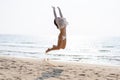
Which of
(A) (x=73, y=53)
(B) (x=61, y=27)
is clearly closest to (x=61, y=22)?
(B) (x=61, y=27)

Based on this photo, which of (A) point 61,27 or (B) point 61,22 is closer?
(B) point 61,22

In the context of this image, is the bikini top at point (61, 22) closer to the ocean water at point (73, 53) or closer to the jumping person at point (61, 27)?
the jumping person at point (61, 27)

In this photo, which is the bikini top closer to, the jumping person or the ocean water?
the jumping person

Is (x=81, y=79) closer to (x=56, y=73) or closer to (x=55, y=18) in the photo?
(x=56, y=73)

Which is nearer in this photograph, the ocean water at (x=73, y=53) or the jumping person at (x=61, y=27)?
the jumping person at (x=61, y=27)

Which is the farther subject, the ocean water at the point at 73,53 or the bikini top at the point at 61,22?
the ocean water at the point at 73,53

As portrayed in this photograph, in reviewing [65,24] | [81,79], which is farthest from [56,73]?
[65,24]

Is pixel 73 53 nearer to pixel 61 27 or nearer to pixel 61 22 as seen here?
pixel 61 27

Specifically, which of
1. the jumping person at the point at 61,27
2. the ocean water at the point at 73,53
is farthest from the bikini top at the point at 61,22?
the ocean water at the point at 73,53

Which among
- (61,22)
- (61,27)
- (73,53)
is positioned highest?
(61,22)

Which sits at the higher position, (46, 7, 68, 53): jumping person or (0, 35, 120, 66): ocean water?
(46, 7, 68, 53): jumping person

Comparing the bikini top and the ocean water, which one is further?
the ocean water

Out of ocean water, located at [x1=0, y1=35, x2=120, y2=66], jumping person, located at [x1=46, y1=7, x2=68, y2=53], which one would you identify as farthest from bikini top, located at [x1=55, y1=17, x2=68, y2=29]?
ocean water, located at [x1=0, y1=35, x2=120, y2=66]

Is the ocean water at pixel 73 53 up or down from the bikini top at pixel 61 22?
down
